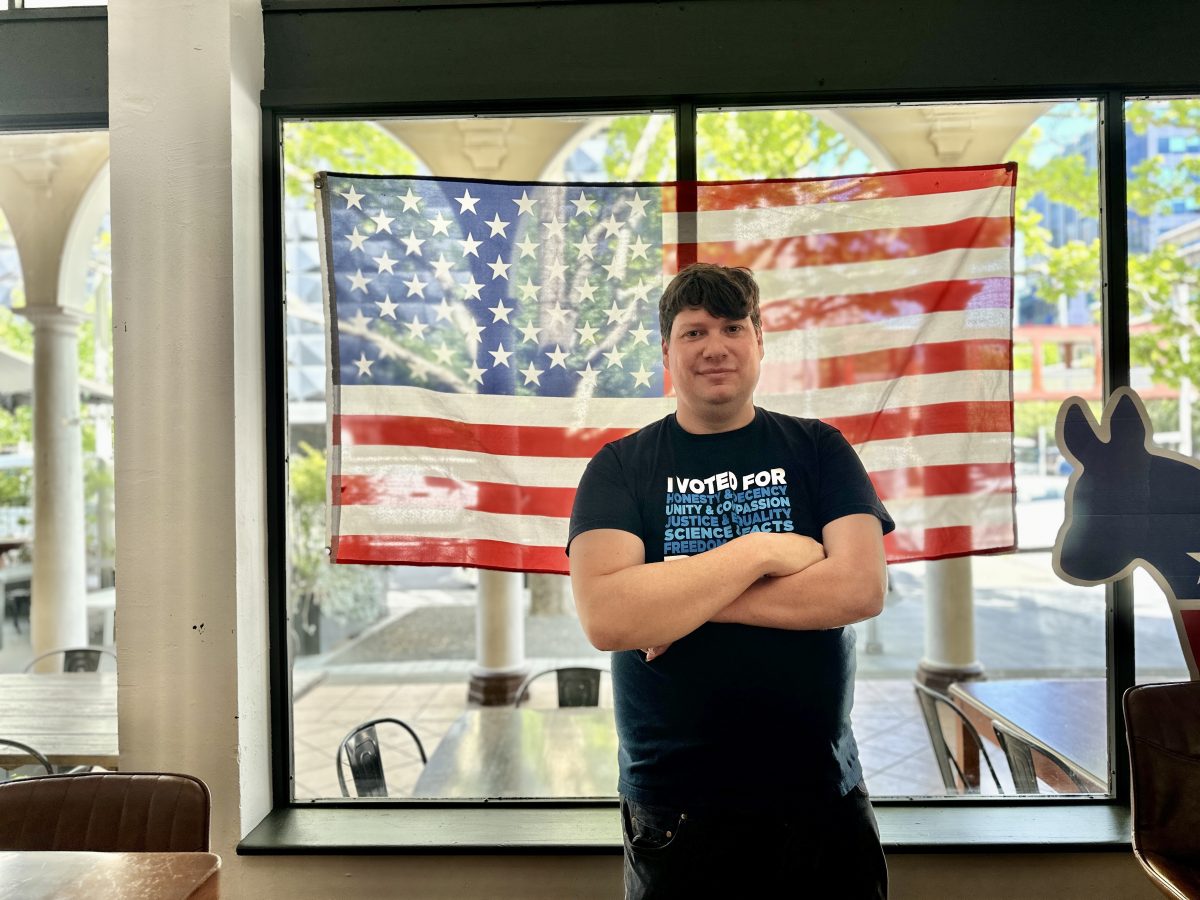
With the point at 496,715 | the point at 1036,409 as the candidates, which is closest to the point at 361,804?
the point at 496,715

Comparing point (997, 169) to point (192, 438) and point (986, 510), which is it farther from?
point (192, 438)

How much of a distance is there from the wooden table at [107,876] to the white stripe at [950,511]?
79.3 inches

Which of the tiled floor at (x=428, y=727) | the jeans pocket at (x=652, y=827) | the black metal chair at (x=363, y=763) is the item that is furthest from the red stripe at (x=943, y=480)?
the tiled floor at (x=428, y=727)

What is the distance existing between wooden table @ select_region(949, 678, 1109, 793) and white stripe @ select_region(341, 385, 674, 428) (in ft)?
5.72

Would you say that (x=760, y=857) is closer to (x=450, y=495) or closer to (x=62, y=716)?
(x=450, y=495)

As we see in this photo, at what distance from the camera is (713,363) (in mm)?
1979

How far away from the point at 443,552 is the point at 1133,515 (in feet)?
6.96

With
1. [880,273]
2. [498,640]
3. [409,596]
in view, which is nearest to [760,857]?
[880,273]

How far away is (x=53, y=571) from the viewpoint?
→ 484 cm

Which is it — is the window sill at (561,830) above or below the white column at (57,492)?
below

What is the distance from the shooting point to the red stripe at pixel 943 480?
8.26 ft

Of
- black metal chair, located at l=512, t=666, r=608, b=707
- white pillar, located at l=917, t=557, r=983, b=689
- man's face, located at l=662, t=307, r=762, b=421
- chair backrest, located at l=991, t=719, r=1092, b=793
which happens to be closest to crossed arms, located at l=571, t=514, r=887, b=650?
man's face, located at l=662, t=307, r=762, b=421

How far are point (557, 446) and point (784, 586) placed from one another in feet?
3.21

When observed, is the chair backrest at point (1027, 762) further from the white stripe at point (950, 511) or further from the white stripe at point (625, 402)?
the white stripe at point (625, 402)
